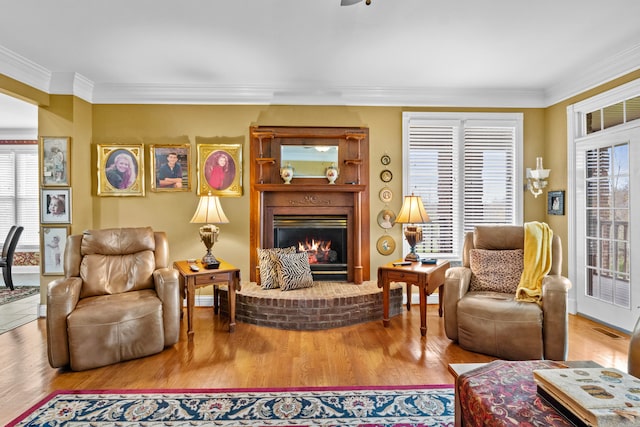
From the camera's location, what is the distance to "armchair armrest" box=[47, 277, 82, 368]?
2697mm

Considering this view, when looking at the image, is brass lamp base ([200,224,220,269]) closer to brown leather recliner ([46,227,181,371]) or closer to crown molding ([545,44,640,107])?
brown leather recliner ([46,227,181,371])

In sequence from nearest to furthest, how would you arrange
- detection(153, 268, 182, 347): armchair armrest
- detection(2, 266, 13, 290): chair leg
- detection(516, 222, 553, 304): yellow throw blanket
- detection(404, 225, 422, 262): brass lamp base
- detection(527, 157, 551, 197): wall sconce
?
detection(516, 222, 553, 304): yellow throw blanket → detection(153, 268, 182, 347): armchair armrest → detection(404, 225, 422, 262): brass lamp base → detection(527, 157, 551, 197): wall sconce → detection(2, 266, 13, 290): chair leg

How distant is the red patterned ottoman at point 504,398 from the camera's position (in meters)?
1.25

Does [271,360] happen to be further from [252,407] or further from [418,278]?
[418,278]

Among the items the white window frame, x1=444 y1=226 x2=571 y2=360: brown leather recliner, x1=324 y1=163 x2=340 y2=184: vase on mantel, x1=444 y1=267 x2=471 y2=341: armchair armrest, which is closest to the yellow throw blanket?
x1=444 y1=226 x2=571 y2=360: brown leather recliner

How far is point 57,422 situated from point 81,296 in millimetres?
1311

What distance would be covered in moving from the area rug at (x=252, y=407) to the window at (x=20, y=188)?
567cm

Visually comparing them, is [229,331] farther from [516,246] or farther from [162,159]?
[516,246]

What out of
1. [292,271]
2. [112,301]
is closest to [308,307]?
[292,271]

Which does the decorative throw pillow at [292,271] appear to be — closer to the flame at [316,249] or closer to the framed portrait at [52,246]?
the flame at [316,249]

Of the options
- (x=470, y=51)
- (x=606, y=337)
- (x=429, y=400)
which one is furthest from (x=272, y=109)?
(x=606, y=337)

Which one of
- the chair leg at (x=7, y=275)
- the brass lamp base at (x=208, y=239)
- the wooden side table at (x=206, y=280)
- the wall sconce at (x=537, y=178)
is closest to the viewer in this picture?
the wooden side table at (x=206, y=280)

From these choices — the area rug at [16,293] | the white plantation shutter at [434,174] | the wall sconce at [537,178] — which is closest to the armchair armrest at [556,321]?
the white plantation shutter at [434,174]

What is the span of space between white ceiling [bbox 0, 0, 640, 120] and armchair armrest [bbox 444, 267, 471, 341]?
2185mm
